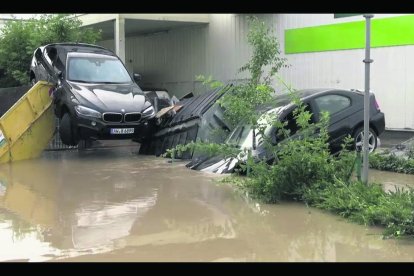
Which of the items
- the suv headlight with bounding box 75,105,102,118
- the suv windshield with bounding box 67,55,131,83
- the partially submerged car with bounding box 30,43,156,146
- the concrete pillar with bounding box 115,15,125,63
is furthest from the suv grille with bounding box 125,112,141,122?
the concrete pillar with bounding box 115,15,125,63

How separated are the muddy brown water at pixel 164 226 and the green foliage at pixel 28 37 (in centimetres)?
1023

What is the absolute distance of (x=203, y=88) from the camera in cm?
2183

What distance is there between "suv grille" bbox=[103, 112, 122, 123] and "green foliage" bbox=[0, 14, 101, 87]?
8043 mm

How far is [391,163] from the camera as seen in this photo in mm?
9758

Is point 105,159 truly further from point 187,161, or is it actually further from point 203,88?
point 203,88

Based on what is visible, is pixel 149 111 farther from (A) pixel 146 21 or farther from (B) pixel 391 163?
(A) pixel 146 21

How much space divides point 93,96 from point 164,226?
6.34m

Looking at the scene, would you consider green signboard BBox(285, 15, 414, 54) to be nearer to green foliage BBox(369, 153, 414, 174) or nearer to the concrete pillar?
green foliage BBox(369, 153, 414, 174)

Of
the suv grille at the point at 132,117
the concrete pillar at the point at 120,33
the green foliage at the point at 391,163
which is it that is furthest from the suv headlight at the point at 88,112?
the concrete pillar at the point at 120,33

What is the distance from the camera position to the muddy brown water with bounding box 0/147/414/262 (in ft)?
16.6

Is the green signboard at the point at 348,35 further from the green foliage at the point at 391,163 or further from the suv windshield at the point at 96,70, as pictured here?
the suv windshield at the point at 96,70

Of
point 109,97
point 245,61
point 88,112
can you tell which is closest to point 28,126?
point 88,112

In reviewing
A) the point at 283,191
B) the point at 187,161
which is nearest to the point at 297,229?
the point at 283,191
